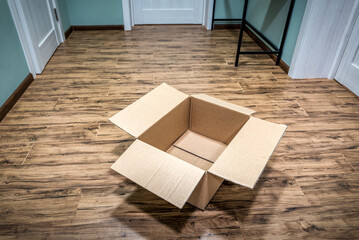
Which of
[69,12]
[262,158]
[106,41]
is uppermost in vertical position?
[262,158]

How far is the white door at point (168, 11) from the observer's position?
3486mm

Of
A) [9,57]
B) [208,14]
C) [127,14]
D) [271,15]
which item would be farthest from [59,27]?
[271,15]

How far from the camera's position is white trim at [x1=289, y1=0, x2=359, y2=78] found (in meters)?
2.08

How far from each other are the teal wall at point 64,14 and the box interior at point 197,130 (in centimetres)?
245

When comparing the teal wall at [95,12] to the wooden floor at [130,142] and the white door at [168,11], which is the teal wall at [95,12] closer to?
the white door at [168,11]

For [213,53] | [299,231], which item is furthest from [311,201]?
[213,53]

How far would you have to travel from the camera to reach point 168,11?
3555 millimetres

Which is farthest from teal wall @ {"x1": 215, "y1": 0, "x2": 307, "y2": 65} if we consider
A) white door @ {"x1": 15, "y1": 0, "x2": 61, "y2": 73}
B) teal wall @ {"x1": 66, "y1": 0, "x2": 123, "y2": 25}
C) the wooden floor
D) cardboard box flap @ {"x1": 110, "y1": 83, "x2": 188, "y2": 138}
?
white door @ {"x1": 15, "y1": 0, "x2": 61, "y2": 73}

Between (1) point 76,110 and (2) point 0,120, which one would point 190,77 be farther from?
(2) point 0,120

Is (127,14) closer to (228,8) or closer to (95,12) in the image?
(95,12)

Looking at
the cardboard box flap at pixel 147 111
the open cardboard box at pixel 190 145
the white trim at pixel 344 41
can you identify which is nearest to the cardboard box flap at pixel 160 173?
the open cardboard box at pixel 190 145

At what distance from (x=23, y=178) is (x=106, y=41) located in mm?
2146

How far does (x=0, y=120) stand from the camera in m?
1.83

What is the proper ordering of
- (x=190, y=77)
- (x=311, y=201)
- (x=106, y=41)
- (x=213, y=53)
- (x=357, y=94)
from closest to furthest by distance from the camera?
(x=311, y=201), (x=357, y=94), (x=190, y=77), (x=213, y=53), (x=106, y=41)
